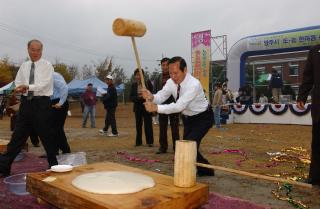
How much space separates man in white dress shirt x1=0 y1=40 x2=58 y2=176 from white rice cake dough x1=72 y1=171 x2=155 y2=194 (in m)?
1.39

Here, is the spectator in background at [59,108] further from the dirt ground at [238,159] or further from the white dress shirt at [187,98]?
the white dress shirt at [187,98]

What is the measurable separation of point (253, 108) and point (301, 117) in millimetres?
1944

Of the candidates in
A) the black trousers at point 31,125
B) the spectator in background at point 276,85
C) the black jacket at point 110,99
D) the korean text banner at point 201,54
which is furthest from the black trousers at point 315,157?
the korean text banner at point 201,54

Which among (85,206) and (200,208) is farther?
(200,208)

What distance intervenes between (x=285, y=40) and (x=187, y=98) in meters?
11.8

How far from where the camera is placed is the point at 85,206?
2.92 meters

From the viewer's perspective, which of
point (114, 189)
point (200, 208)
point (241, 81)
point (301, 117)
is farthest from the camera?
point (241, 81)

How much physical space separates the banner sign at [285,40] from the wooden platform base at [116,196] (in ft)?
39.3

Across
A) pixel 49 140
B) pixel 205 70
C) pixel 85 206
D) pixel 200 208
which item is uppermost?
pixel 205 70

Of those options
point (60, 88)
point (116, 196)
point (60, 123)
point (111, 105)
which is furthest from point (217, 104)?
point (116, 196)

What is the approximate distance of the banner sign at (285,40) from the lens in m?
13.9

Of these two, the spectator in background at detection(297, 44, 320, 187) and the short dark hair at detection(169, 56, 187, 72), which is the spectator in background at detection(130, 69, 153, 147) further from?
the spectator in background at detection(297, 44, 320, 187)

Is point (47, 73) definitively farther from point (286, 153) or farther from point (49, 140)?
point (286, 153)

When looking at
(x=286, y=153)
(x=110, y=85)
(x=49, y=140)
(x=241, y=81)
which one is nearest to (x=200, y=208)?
(x=49, y=140)
